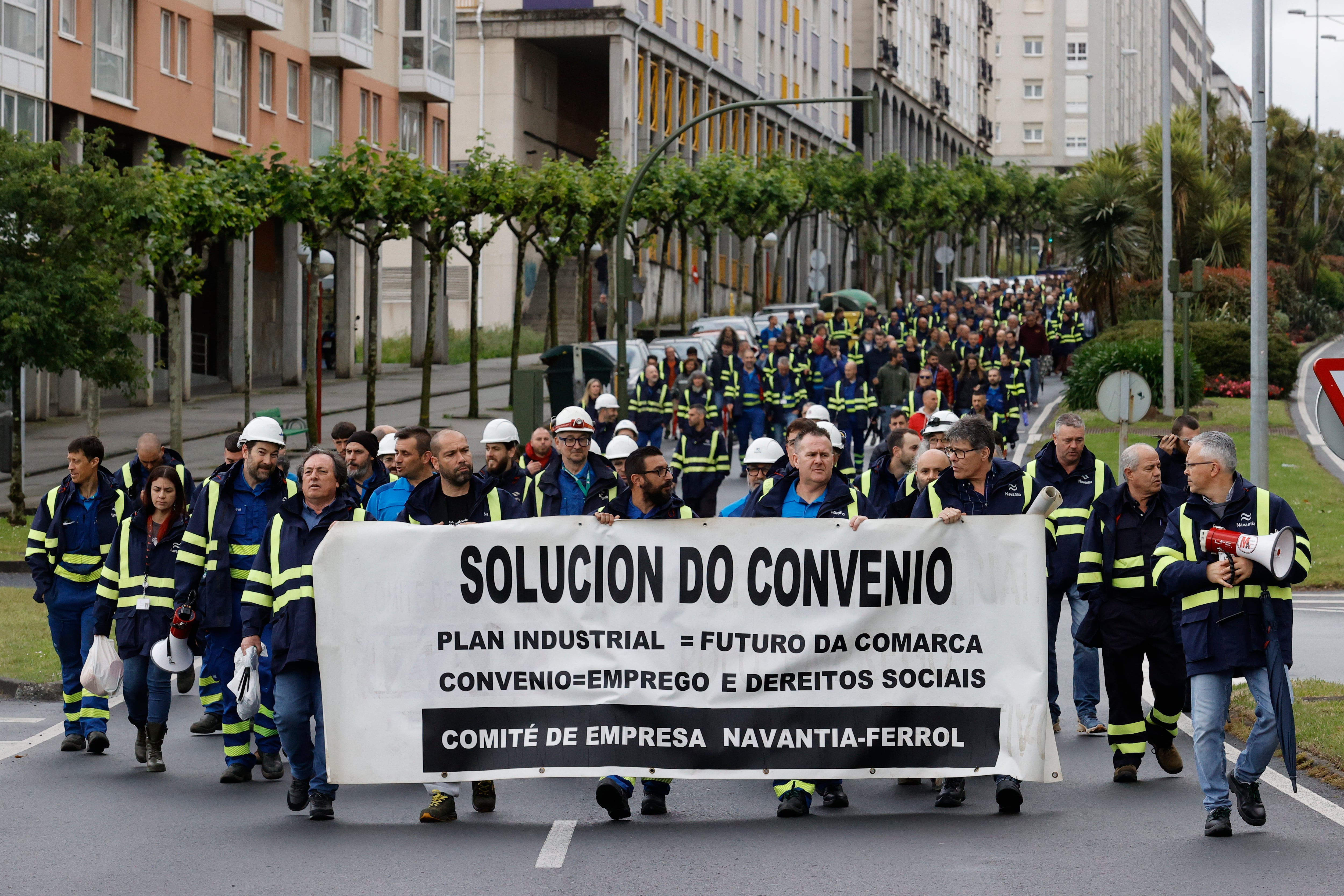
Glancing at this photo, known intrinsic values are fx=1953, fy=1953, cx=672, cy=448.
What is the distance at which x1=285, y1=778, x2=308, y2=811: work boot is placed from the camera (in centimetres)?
920

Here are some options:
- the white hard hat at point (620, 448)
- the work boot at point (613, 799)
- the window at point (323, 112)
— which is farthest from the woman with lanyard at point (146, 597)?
the window at point (323, 112)

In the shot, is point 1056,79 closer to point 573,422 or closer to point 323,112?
point 323,112

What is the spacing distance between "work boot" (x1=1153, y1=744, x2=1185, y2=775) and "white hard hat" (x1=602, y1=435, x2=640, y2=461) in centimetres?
426

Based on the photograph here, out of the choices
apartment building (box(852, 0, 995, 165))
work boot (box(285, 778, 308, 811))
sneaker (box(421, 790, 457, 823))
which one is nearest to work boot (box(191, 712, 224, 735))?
work boot (box(285, 778, 308, 811))

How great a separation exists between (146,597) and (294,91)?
122 feet

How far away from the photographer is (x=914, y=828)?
8703 mm

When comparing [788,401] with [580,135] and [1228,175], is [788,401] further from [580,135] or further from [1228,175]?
[580,135]

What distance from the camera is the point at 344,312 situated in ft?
163

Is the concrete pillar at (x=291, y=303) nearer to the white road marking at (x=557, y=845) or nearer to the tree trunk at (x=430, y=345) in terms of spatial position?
the tree trunk at (x=430, y=345)

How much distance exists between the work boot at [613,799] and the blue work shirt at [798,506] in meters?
1.59

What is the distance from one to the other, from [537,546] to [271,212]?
2530 cm

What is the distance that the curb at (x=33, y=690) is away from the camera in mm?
13234

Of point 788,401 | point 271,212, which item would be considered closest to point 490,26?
point 271,212

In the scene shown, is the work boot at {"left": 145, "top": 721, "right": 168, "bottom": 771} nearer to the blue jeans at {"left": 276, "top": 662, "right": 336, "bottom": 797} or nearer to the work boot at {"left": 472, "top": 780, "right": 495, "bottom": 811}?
the blue jeans at {"left": 276, "top": 662, "right": 336, "bottom": 797}
